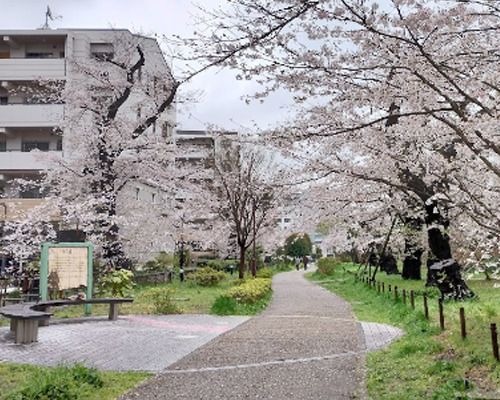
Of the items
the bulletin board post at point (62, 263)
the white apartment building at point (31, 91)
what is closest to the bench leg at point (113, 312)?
the bulletin board post at point (62, 263)

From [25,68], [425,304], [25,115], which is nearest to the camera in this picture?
[425,304]

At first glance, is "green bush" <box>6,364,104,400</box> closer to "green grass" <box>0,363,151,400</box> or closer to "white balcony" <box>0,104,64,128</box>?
"green grass" <box>0,363,151,400</box>

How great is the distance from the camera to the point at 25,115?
28875 millimetres

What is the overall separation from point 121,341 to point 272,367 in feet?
11.4

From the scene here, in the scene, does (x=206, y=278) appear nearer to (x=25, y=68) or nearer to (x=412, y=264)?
(x=412, y=264)

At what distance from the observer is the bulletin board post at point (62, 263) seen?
13.1 m

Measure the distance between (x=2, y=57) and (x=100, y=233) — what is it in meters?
16.6

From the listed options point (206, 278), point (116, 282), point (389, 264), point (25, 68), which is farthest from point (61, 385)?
point (25, 68)

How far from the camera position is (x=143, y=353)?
28.1 ft

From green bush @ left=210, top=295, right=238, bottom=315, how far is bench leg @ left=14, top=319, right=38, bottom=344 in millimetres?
5598

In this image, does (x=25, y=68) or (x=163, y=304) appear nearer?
(x=163, y=304)

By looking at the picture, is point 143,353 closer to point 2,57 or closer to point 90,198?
point 90,198

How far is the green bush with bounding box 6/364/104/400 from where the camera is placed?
17.2 ft

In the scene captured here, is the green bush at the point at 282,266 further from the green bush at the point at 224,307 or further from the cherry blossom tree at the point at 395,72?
the cherry blossom tree at the point at 395,72
